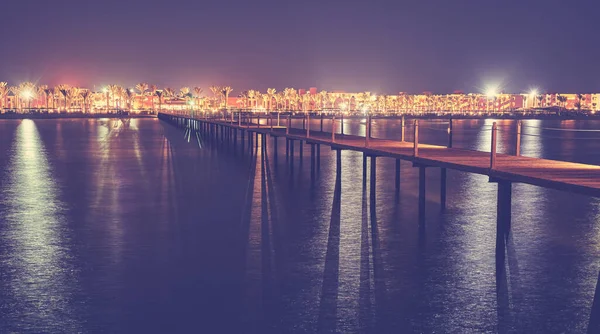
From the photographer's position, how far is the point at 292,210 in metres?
22.5

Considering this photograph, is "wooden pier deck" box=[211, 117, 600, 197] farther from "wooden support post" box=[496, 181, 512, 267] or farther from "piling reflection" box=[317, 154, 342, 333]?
"piling reflection" box=[317, 154, 342, 333]

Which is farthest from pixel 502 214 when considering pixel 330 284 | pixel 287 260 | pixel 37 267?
pixel 37 267

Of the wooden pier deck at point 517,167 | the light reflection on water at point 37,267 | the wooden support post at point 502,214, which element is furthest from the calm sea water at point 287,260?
the wooden pier deck at point 517,167

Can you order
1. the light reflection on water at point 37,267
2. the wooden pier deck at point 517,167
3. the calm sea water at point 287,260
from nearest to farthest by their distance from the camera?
the light reflection on water at point 37,267 < the calm sea water at point 287,260 < the wooden pier deck at point 517,167

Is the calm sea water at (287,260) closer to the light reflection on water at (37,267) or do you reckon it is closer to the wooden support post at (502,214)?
the light reflection on water at (37,267)

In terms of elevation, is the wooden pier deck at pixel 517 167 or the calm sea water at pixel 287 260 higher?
the wooden pier deck at pixel 517 167

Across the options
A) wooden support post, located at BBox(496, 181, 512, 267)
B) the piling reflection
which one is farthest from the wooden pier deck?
the piling reflection

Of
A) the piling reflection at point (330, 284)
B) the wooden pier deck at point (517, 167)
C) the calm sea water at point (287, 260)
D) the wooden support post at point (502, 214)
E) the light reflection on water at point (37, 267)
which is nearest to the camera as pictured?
the piling reflection at point (330, 284)

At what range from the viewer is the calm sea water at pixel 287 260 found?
11.2 metres

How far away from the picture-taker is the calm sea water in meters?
11.2

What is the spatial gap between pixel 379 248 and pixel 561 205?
10.7 metres

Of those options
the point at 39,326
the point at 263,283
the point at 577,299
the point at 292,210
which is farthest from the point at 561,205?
the point at 39,326

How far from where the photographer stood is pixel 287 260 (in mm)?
15094

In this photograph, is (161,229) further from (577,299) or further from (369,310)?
(577,299)
